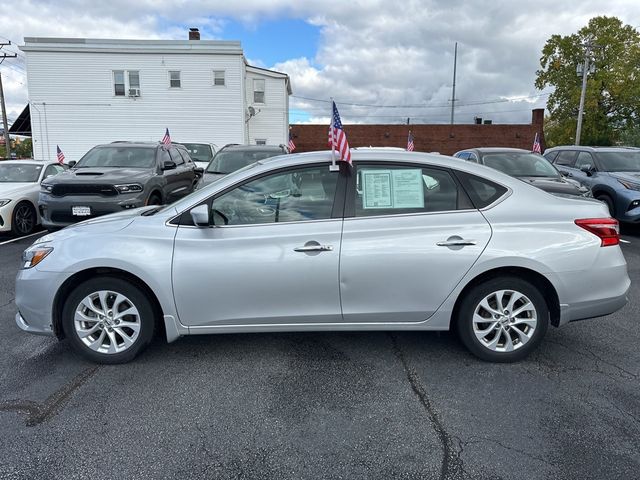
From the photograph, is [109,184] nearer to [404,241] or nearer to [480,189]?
[404,241]

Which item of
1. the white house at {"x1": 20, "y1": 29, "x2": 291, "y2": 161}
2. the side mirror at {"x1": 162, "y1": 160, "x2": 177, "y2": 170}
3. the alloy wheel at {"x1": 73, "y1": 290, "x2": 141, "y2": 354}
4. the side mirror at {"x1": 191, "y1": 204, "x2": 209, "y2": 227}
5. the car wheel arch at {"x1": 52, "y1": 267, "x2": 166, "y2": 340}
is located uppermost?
the white house at {"x1": 20, "y1": 29, "x2": 291, "y2": 161}

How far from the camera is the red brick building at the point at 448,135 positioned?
3603 centimetres

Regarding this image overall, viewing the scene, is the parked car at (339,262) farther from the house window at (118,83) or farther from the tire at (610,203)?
the house window at (118,83)

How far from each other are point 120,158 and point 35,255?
627 cm

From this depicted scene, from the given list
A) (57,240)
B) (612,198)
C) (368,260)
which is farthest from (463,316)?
(612,198)

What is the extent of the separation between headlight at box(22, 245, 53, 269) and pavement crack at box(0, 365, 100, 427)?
977 millimetres

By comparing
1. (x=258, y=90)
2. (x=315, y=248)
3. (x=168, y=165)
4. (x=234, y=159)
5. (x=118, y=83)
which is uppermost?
(x=258, y=90)

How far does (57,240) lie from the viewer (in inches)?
148

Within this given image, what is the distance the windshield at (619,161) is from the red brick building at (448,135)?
25664mm

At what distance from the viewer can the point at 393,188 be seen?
3.74 m

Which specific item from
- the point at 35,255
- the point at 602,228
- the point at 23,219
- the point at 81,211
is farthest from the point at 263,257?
the point at 23,219

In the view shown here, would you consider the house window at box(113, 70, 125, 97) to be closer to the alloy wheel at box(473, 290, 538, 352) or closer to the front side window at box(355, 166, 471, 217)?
the front side window at box(355, 166, 471, 217)

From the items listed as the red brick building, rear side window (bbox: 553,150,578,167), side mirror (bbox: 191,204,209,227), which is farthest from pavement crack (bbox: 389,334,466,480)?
the red brick building

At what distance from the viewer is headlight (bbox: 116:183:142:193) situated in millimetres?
8129
